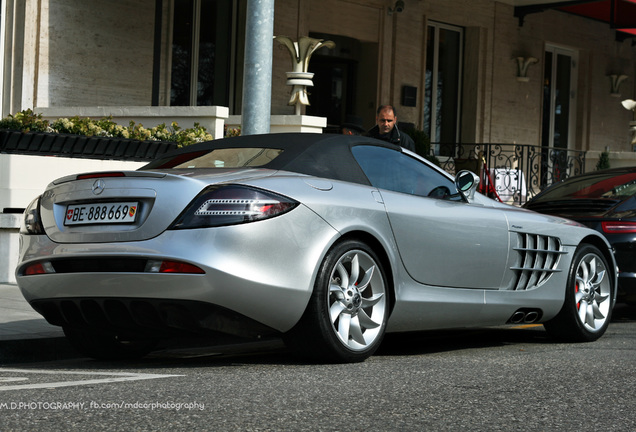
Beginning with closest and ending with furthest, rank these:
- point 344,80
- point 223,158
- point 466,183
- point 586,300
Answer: point 223,158
point 466,183
point 586,300
point 344,80

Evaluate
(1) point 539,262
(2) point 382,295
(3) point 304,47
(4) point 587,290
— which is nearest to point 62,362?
(2) point 382,295

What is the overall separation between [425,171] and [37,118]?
7.04m

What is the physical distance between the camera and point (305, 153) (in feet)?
20.7

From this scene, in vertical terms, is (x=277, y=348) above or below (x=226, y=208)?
below

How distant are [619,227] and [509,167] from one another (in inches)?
448

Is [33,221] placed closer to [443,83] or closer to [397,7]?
[397,7]

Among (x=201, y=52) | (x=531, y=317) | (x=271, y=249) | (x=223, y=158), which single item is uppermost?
(x=201, y=52)

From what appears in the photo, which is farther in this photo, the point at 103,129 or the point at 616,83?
the point at 616,83

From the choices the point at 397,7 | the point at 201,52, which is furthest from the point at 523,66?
the point at 201,52

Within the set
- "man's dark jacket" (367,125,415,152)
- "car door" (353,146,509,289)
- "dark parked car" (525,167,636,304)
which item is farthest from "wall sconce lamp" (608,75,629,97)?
"car door" (353,146,509,289)

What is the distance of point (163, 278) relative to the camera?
18.0 ft

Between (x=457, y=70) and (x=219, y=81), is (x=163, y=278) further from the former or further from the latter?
(x=457, y=70)

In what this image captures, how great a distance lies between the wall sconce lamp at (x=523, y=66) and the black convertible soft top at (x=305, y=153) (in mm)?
16415

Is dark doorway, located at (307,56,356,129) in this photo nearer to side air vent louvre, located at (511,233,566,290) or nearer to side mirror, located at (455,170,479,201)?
side air vent louvre, located at (511,233,566,290)
